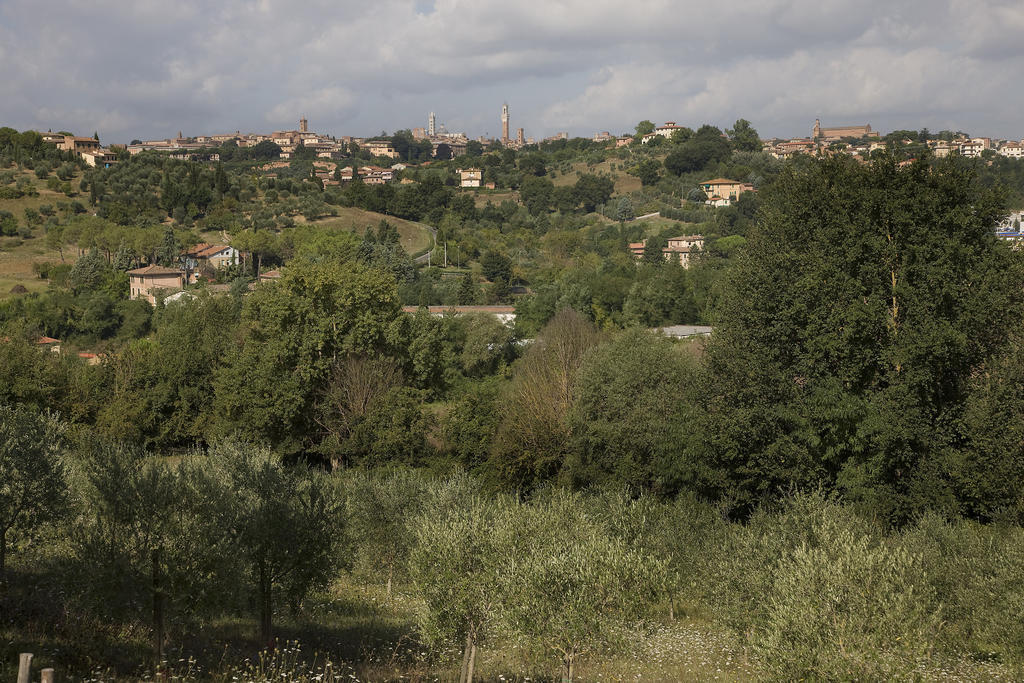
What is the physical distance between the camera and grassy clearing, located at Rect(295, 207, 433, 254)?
9112 centimetres

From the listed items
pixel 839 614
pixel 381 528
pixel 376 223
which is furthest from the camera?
pixel 376 223

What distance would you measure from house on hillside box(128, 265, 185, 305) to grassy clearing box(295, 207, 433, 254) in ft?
78.4

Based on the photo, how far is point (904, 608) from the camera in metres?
11.1

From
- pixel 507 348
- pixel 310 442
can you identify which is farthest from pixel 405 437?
pixel 507 348

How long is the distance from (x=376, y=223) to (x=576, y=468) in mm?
75775

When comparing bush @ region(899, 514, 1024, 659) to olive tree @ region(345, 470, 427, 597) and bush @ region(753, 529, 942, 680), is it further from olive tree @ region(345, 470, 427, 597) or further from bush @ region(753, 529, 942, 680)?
olive tree @ region(345, 470, 427, 597)

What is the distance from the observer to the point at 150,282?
220 feet

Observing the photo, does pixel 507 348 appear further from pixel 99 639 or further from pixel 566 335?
pixel 99 639

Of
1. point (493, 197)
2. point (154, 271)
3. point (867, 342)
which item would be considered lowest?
point (867, 342)

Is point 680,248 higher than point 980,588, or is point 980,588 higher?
point 680,248

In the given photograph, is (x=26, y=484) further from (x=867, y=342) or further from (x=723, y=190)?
(x=723, y=190)

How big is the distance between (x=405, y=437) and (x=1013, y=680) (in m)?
21.8

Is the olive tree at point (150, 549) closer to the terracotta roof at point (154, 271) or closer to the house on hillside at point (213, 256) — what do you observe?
the terracotta roof at point (154, 271)

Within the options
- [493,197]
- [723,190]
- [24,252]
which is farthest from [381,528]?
[493,197]
